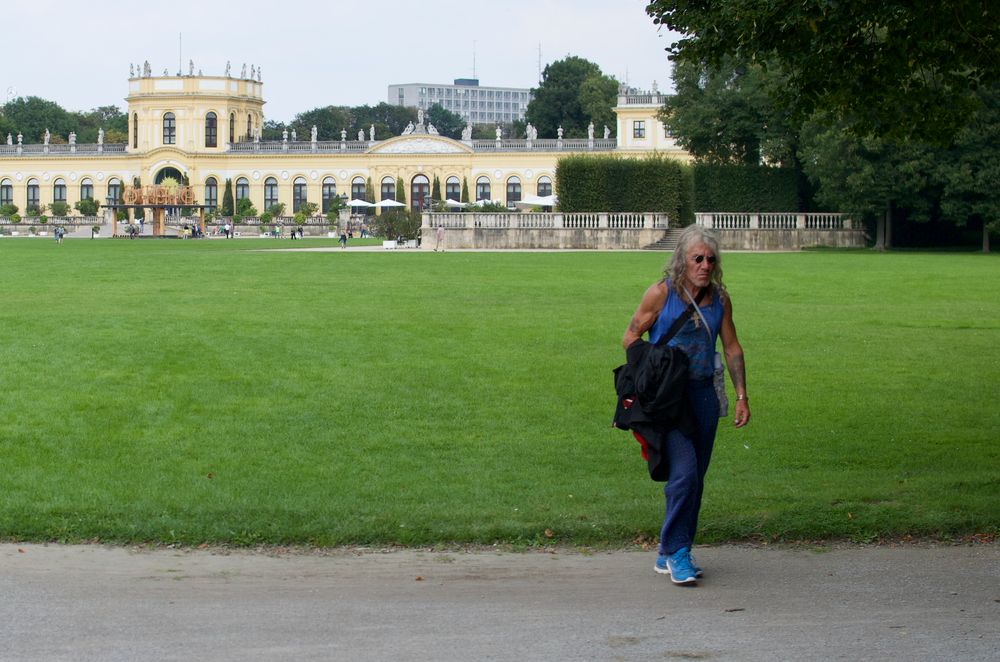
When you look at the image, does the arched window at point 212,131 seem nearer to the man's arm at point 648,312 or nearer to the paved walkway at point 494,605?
the paved walkway at point 494,605

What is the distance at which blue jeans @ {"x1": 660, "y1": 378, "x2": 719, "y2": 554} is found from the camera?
6.37 m

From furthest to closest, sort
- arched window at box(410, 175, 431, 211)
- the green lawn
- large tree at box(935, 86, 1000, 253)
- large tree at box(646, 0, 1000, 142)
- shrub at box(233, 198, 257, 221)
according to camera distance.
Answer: arched window at box(410, 175, 431, 211) → shrub at box(233, 198, 257, 221) → large tree at box(935, 86, 1000, 253) → large tree at box(646, 0, 1000, 142) → the green lawn

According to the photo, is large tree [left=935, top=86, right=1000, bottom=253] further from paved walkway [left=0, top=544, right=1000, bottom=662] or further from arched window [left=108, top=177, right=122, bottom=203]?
arched window [left=108, top=177, right=122, bottom=203]

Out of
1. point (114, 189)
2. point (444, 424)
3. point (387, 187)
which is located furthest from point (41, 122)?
point (444, 424)

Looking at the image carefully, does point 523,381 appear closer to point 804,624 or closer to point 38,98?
point 804,624

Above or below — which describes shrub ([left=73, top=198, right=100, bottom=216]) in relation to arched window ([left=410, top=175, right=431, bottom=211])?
below

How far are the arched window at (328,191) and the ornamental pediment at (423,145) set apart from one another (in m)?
5.29

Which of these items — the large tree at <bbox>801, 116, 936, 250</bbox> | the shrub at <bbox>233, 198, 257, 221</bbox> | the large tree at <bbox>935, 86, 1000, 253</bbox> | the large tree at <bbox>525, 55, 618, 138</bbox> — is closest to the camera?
the large tree at <bbox>935, 86, 1000, 253</bbox>

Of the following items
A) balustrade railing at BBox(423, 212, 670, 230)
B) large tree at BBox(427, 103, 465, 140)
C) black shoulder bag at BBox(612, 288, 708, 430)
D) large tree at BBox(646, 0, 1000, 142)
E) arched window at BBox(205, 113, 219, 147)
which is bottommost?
black shoulder bag at BBox(612, 288, 708, 430)

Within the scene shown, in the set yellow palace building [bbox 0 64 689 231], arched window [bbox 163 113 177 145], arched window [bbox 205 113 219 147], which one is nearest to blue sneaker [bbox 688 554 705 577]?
yellow palace building [bbox 0 64 689 231]

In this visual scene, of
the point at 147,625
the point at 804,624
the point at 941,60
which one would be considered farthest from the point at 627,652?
the point at 941,60

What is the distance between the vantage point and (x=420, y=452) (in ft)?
31.1

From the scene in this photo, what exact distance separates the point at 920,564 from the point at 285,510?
11.1 ft

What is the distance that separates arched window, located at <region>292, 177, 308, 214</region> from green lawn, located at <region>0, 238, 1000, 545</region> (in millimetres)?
87039
